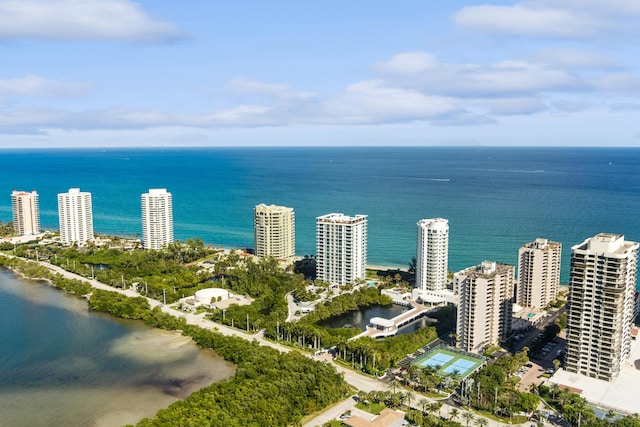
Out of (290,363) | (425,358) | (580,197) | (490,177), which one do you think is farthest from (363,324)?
(490,177)

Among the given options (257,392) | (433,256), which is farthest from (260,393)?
(433,256)

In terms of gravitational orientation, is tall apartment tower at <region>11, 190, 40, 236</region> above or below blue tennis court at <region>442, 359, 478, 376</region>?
above

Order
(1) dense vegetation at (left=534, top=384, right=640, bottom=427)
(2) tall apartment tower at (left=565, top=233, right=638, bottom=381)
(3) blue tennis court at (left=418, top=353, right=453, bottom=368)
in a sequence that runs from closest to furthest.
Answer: (1) dense vegetation at (left=534, top=384, right=640, bottom=427) < (2) tall apartment tower at (left=565, top=233, right=638, bottom=381) < (3) blue tennis court at (left=418, top=353, right=453, bottom=368)

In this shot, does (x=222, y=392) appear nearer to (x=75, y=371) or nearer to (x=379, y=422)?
(x=379, y=422)

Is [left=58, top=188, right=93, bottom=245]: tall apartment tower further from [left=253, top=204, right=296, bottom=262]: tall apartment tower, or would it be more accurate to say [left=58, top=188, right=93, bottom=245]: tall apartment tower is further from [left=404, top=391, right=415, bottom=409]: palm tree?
[left=404, top=391, right=415, bottom=409]: palm tree

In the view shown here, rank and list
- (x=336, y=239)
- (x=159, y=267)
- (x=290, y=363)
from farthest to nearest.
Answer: (x=159, y=267) → (x=336, y=239) → (x=290, y=363)

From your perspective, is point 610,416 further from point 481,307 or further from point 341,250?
point 341,250

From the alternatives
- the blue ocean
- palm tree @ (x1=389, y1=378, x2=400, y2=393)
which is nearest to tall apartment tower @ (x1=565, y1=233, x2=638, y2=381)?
palm tree @ (x1=389, y1=378, x2=400, y2=393)
